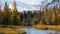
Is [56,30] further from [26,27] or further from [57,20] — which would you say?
[26,27]

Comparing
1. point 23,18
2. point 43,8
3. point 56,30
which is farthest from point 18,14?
point 56,30

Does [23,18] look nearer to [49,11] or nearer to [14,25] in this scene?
[14,25]

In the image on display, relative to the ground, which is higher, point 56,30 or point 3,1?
point 3,1

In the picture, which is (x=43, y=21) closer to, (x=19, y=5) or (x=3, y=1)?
(x=19, y=5)

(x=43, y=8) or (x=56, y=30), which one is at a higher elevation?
(x=43, y=8)

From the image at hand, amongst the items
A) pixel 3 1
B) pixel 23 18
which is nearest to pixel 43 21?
pixel 23 18

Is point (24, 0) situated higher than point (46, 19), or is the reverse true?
point (24, 0)

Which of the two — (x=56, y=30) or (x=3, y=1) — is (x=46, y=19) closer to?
(x=56, y=30)
